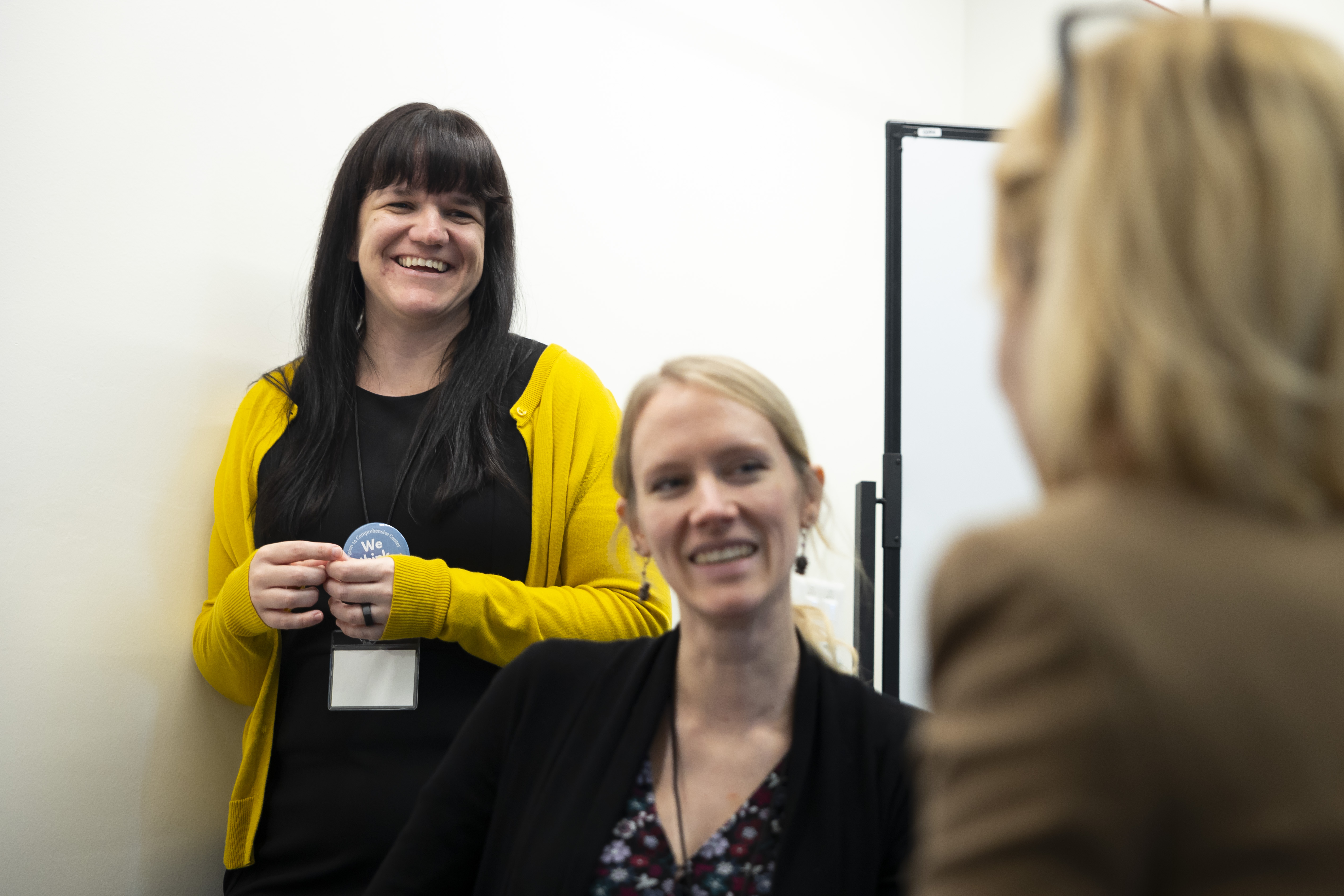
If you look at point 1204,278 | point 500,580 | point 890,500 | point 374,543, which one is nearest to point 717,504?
point 500,580

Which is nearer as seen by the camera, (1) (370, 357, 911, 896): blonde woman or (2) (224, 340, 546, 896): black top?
(1) (370, 357, 911, 896): blonde woman

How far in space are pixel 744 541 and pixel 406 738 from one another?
739 millimetres

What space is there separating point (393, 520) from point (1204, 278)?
147 centimetres

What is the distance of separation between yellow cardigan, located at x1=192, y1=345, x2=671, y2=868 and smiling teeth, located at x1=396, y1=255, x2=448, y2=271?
0.25 m

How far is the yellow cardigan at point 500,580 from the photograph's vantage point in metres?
1.65

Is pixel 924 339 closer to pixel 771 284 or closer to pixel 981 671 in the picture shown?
pixel 771 284

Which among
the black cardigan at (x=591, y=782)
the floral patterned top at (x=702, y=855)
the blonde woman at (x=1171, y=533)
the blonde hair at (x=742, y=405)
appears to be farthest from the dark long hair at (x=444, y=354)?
the blonde woman at (x=1171, y=533)

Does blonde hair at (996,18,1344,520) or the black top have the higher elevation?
blonde hair at (996,18,1344,520)

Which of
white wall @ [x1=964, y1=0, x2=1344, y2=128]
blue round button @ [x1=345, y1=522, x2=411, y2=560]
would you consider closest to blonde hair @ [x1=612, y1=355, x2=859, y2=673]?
blue round button @ [x1=345, y1=522, x2=411, y2=560]

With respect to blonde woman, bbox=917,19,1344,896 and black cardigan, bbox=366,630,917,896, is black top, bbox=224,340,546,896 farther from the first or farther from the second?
blonde woman, bbox=917,19,1344,896

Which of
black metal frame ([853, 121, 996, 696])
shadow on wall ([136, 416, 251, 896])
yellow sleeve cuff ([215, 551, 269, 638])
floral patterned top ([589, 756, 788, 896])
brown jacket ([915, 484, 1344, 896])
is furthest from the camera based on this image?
black metal frame ([853, 121, 996, 696])

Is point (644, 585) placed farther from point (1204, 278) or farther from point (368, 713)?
point (1204, 278)

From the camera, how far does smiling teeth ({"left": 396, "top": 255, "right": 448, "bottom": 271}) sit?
1.86m

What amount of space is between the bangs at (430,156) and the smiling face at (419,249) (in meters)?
0.02
